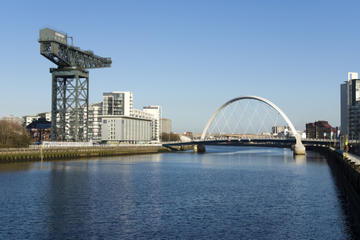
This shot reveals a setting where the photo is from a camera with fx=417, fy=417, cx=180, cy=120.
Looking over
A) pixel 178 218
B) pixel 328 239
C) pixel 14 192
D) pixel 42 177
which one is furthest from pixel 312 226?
pixel 42 177

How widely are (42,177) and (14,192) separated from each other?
12986 millimetres

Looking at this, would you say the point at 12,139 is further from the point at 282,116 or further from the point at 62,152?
the point at 282,116

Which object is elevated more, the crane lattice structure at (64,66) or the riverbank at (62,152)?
the crane lattice structure at (64,66)

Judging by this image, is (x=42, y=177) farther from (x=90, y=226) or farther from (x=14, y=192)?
(x=90, y=226)

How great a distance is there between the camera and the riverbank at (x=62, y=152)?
78.1 metres

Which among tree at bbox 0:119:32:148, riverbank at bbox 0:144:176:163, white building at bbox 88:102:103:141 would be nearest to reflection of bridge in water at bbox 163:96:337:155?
riverbank at bbox 0:144:176:163

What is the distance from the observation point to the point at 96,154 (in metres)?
105

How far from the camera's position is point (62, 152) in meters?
92.1

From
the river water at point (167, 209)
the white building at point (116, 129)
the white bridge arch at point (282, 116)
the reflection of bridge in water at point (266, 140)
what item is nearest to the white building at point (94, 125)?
the white building at point (116, 129)

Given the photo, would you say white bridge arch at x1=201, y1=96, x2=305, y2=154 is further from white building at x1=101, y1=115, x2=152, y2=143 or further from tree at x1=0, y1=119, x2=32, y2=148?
tree at x1=0, y1=119, x2=32, y2=148

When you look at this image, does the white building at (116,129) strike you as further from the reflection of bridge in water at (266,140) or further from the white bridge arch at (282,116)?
the white bridge arch at (282,116)

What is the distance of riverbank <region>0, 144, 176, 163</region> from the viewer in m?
78.1

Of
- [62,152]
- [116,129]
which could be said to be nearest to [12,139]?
[62,152]

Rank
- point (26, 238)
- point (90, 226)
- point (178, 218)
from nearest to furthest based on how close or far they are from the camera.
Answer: point (26, 238) < point (90, 226) < point (178, 218)
